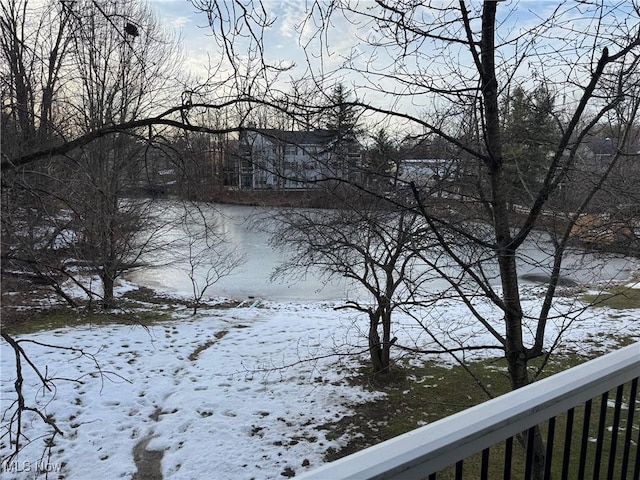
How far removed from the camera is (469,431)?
37.1 inches

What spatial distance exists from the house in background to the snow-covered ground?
166 cm

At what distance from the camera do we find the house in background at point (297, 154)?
3.32 metres

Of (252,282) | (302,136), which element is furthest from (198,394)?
(252,282)

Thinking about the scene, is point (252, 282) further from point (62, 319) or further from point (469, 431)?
point (469, 431)

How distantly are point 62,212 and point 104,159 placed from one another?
560 centimetres

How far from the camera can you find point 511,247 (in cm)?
287

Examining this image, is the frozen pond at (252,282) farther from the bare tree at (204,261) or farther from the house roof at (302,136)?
the house roof at (302,136)

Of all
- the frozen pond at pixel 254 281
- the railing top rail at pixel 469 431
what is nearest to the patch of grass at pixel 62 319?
the frozen pond at pixel 254 281

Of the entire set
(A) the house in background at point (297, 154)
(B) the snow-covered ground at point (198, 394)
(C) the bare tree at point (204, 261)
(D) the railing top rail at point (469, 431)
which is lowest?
(B) the snow-covered ground at point (198, 394)

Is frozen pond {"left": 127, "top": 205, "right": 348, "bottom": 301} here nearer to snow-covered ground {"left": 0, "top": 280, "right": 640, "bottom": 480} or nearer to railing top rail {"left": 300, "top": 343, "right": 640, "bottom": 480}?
snow-covered ground {"left": 0, "top": 280, "right": 640, "bottom": 480}

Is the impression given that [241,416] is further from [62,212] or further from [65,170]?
[65,170]

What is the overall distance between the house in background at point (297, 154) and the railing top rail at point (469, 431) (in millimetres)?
2190

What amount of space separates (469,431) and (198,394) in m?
5.77

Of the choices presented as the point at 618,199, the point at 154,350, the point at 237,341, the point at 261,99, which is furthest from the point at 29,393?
the point at 618,199
